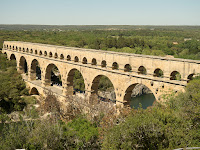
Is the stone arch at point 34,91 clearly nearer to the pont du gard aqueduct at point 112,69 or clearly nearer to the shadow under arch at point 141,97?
the pont du gard aqueduct at point 112,69

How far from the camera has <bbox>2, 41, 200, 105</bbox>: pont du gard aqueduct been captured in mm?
17733

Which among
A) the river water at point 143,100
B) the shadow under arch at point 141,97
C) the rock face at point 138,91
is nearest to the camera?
the shadow under arch at point 141,97

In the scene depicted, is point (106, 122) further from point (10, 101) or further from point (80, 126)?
point (10, 101)

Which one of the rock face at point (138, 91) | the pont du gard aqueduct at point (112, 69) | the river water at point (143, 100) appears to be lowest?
the river water at point (143, 100)

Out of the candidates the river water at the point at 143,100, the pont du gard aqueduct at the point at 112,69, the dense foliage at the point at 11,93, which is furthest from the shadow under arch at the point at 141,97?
the dense foliage at the point at 11,93

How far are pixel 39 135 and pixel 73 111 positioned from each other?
321 inches

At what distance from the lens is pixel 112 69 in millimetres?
22172

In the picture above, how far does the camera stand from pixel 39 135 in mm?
15039

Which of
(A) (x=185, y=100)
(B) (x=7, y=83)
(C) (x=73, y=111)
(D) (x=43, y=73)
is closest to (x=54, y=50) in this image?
(D) (x=43, y=73)

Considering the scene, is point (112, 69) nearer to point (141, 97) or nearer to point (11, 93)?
point (11, 93)

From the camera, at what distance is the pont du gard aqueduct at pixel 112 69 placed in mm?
17733

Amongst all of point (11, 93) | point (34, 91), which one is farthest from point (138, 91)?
point (11, 93)

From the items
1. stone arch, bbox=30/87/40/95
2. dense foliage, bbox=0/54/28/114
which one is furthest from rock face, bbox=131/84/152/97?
dense foliage, bbox=0/54/28/114

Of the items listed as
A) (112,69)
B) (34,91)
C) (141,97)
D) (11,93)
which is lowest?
(141,97)
